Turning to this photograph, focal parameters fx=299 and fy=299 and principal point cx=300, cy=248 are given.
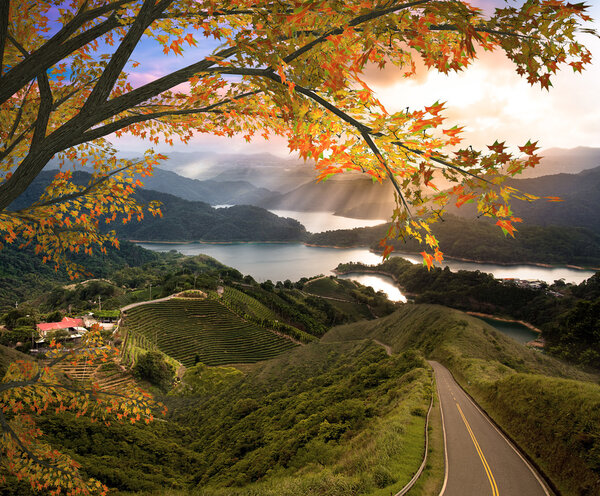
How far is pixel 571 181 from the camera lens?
196500 mm

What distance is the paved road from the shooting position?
20.8ft

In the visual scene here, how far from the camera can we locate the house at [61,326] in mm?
30875

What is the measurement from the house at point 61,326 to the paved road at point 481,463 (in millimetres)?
34081

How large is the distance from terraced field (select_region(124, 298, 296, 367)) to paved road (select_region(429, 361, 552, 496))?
→ 31717 mm

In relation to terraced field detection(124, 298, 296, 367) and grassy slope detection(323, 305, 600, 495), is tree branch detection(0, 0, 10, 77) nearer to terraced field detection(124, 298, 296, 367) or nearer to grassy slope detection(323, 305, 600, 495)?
grassy slope detection(323, 305, 600, 495)

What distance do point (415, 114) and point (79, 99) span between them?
4121 millimetres

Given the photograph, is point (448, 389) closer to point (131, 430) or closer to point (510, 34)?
point (131, 430)

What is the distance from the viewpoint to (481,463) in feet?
24.0

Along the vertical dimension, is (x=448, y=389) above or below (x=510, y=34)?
below

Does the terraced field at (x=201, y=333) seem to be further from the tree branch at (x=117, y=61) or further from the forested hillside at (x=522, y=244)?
Answer: the forested hillside at (x=522, y=244)

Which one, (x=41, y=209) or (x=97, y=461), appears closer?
(x=41, y=209)

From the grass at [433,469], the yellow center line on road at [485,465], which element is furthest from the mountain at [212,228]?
the grass at [433,469]

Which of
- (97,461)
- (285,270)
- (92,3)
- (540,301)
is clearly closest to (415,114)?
(92,3)

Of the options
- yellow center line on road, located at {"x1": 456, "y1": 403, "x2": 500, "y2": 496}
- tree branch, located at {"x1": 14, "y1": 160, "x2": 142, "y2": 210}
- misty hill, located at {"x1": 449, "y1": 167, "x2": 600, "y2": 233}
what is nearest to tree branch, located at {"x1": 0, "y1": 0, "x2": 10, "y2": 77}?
tree branch, located at {"x1": 14, "y1": 160, "x2": 142, "y2": 210}
